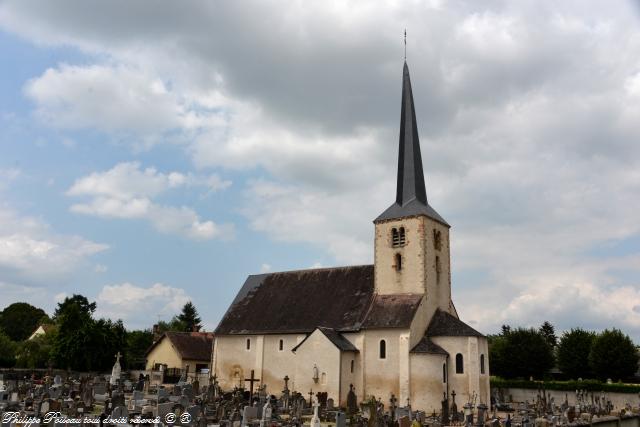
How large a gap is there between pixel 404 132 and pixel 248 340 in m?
16.8

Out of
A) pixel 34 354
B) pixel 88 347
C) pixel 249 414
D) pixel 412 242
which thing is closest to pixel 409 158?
pixel 412 242

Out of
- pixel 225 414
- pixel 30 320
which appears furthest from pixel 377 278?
pixel 30 320

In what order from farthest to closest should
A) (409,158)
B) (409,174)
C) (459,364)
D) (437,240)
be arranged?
(409,158) → (409,174) → (437,240) → (459,364)

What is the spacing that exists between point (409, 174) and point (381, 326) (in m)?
9.93

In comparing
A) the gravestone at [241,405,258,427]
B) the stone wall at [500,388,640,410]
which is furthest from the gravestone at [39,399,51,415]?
the stone wall at [500,388,640,410]

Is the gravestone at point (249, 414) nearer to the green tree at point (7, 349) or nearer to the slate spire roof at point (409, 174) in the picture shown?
the slate spire roof at point (409, 174)

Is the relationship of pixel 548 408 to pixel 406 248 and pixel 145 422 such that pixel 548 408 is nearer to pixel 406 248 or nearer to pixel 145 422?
pixel 406 248

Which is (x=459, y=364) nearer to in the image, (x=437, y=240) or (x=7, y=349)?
(x=437, y=240)

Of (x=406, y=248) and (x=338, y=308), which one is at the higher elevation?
(x=406, y=248)

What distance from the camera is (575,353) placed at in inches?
1868

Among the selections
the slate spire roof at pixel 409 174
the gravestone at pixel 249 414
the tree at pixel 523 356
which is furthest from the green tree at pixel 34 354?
the tree at pixel 523 356

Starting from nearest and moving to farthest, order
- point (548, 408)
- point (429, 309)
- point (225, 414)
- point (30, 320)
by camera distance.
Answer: point (225, 414), point (548, 408), point (429, 309), point (30, 320)

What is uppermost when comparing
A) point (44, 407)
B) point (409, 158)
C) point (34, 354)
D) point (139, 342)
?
point (409, 158)

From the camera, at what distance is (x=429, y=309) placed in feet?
108
